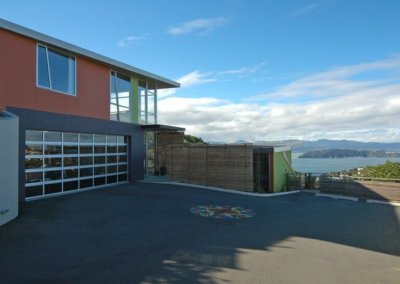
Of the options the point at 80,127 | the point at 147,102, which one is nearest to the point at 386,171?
the point at 147,102

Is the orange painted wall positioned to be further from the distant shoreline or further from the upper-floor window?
the distant shoreline

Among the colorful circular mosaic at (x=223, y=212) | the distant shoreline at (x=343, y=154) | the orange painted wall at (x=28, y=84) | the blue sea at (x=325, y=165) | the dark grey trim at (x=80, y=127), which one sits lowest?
the colorful circular mosaic at (x=223, y=212)

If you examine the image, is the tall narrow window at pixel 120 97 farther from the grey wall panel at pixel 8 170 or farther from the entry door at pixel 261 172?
the grey wall panel at pixel 8 170

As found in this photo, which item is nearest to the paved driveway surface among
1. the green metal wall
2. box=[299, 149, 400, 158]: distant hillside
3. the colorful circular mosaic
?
the colorful circular mosaic

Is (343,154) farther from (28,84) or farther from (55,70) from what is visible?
(28,84)

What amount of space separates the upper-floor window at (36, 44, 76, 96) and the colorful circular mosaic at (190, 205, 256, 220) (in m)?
7.76

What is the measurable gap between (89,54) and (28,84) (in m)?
3.61

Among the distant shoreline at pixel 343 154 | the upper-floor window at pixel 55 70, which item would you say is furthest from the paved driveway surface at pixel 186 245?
the distant shoreline at pixel 343 154

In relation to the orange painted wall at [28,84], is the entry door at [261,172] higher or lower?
lower

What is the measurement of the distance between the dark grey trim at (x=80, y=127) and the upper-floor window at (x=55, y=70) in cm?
123

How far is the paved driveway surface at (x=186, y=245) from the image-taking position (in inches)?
224

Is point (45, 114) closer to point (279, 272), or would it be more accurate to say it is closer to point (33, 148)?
point (33, 148)

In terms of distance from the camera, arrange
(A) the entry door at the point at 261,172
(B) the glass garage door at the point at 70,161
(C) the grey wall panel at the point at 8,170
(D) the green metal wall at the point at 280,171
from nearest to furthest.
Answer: (C) the grey wall panel at the point at 8,170, (B) the glass garage door at the point at 70,161, (A) the entry door at the point at 261,172, (D) the green metal wall at the point at 280,171

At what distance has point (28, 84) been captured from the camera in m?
12.8
